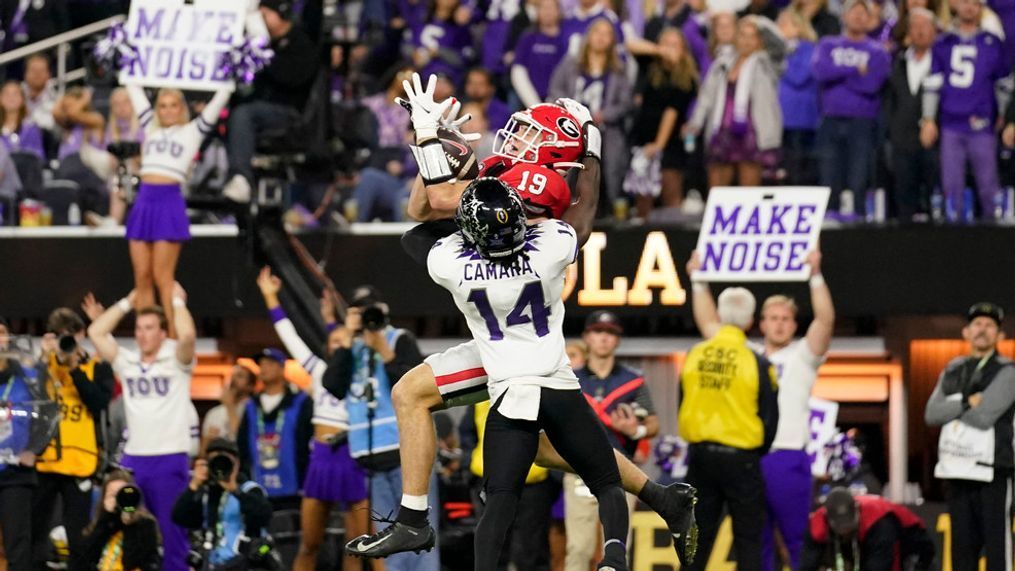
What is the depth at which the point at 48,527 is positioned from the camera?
13617mm

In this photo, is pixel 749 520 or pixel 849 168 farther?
pixel 849 168

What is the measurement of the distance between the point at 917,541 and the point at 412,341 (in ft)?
11.2

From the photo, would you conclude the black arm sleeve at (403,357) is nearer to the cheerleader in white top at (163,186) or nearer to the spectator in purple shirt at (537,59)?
the cheerleader in white top at (163,186)

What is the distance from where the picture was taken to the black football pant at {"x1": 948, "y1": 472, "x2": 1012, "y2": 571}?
1284 centimetres

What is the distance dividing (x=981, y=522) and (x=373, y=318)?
3992 mm

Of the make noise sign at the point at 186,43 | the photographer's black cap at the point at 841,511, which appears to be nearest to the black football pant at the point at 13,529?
the make noise sign at the point at 186,43

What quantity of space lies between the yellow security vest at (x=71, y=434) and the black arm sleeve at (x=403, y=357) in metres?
2.12

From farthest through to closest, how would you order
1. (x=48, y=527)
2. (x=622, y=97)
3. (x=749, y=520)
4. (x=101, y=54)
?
(x=622, y=97)
(x=101, y=54)
(x=48, y=527)
(x=749, y=520)

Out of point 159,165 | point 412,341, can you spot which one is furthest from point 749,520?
point 159,165

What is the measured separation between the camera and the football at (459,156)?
10258 millimetres

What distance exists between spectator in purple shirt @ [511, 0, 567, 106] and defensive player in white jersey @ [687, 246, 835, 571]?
3.77m

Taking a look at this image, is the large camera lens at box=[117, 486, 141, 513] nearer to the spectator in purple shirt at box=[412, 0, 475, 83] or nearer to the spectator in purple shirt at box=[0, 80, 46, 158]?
the spectator in purple shirt at box=[0, 80, 46, 158]

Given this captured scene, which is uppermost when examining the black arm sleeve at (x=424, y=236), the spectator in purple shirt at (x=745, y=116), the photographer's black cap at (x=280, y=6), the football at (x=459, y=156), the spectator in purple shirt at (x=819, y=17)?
the spectator in purple shirt at (x=819, y=17)

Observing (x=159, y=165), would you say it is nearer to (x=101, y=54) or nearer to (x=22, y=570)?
(x=101, y=54)
